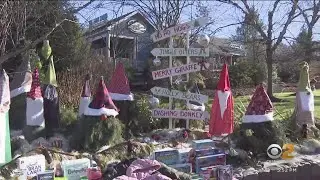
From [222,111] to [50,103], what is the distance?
109 inches

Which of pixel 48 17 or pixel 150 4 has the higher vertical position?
pixel 150 4

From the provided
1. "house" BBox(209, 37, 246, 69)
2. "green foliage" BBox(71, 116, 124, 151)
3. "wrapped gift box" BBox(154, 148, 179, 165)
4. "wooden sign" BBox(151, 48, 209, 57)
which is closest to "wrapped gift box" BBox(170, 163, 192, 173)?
"wrapped gift box" BBox(154, 148, 179, 165)

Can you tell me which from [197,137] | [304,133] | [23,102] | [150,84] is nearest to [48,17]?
[23,102]

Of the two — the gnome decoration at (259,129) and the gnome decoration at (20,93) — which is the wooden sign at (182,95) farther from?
the gnome decoration at (20,93)

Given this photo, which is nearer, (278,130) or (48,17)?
(278,130)

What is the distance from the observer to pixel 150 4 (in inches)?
733

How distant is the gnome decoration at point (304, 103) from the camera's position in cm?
732

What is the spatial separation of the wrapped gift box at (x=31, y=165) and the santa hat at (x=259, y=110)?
280 centimetres

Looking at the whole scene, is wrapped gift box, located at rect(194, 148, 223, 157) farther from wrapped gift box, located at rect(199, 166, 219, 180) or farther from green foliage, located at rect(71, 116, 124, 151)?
green foliage, located at rect(71, 116, 124, 151)

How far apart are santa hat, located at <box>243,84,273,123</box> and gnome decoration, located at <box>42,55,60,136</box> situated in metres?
3.02

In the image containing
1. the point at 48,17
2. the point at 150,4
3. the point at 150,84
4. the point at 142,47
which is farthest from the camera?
the point at 142,47

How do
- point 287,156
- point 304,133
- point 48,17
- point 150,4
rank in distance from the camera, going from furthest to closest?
1. point 150,4
2. point 48,17
3. point 304,133
4. point 287,156

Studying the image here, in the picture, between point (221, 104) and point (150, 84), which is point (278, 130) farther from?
point (150, 84)

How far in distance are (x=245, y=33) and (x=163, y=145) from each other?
85.6ft
